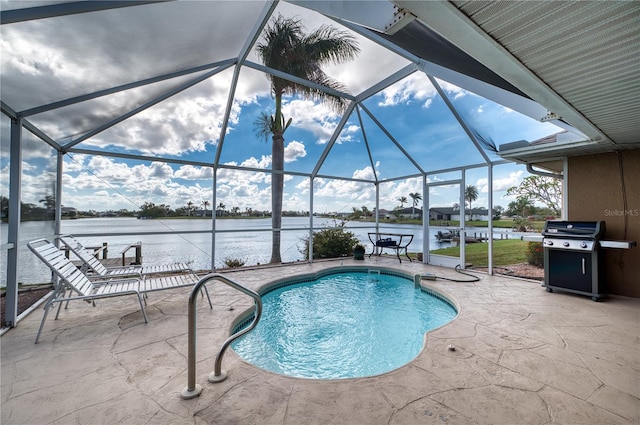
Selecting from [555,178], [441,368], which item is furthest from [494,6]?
[555,178]

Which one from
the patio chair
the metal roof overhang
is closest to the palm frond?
the patio chair

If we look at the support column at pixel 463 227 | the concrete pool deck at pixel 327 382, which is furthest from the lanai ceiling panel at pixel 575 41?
the support column at pixel 463 227

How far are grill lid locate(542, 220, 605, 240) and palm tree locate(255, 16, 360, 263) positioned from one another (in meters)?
5.21

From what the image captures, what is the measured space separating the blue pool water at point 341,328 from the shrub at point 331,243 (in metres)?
2.47

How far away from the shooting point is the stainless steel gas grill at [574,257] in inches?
176

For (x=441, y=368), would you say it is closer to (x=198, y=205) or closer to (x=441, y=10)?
(x=441, y=10)

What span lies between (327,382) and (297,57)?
665 centimetres

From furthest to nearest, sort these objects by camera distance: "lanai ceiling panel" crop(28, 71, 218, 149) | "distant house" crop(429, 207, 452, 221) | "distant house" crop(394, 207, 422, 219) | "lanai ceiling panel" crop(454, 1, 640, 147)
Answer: "distant house" crop(394, 207, 422, 219) → "distant house" crop(429, 207, 452, 221) → "lanai ceiling panel" crop(28, 71, 218, 149) → "lanai ceiling panel" crop(454, 1, 640, 147)

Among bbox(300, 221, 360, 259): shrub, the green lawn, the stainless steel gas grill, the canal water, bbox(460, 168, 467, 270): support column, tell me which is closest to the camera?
the canal water

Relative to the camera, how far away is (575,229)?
4.74m

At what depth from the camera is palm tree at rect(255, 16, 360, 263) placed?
18.5 feet

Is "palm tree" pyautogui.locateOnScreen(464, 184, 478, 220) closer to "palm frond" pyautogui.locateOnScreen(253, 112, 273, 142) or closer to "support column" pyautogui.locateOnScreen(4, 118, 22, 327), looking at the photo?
"palm frond" pyautogui.locateOnScreen(253, 112, 273, 142)

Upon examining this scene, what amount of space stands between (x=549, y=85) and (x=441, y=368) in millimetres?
2812

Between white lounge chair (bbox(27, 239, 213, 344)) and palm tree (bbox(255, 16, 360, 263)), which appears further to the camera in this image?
palm tree (bbox(255, 16, 360, 263))
